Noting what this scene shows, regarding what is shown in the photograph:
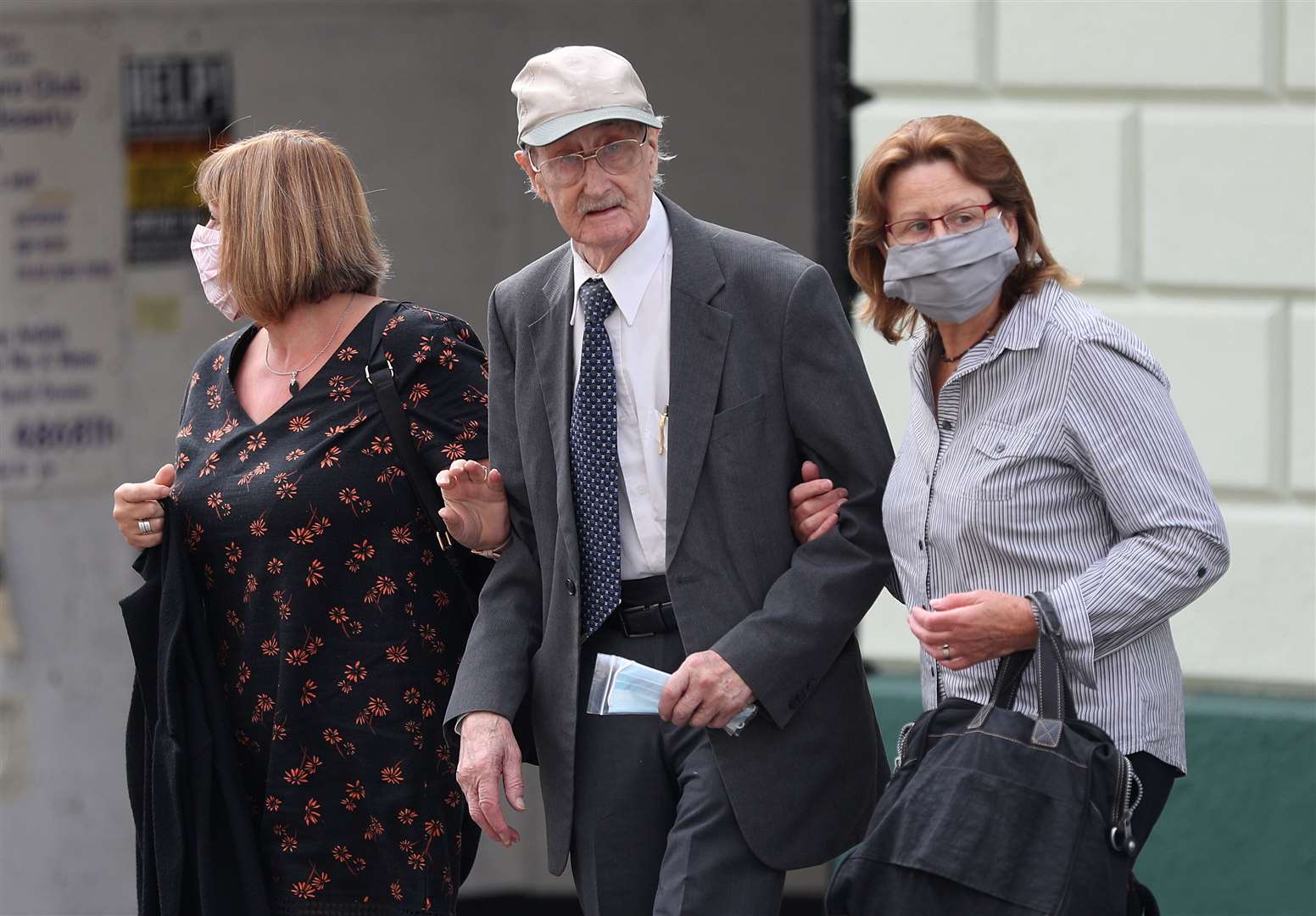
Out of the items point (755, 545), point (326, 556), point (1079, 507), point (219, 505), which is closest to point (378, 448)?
point (326, 556)

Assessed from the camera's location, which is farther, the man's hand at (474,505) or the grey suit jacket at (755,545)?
the man's hand at (474,505)

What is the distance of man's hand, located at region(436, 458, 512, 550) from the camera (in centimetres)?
308

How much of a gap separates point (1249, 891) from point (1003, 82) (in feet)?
7.08

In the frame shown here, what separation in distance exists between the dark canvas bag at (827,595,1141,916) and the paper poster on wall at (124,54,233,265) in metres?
4.30

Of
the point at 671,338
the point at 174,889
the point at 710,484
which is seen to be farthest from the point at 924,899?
Result: the point at 174,889

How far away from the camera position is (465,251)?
6.06 meters

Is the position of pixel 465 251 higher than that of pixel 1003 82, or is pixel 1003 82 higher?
pixel 1003 82

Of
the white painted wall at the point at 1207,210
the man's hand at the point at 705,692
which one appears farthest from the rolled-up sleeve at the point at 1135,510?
the white painted wall at the point at 1207,210

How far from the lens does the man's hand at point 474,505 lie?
3.08 m

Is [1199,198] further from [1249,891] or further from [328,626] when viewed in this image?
[328,626]

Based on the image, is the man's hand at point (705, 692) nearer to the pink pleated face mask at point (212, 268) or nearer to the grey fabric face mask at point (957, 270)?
the grey fabric face mask at point (957, 270)

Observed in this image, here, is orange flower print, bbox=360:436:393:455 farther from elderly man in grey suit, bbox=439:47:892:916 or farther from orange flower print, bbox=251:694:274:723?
orange flower print, bbox=251:694:274:723

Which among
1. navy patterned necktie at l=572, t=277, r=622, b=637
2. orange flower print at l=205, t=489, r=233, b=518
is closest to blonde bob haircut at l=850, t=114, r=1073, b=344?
navy patterned necktie at l=572, t=277, r=622, b=637

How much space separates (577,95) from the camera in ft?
9.52
